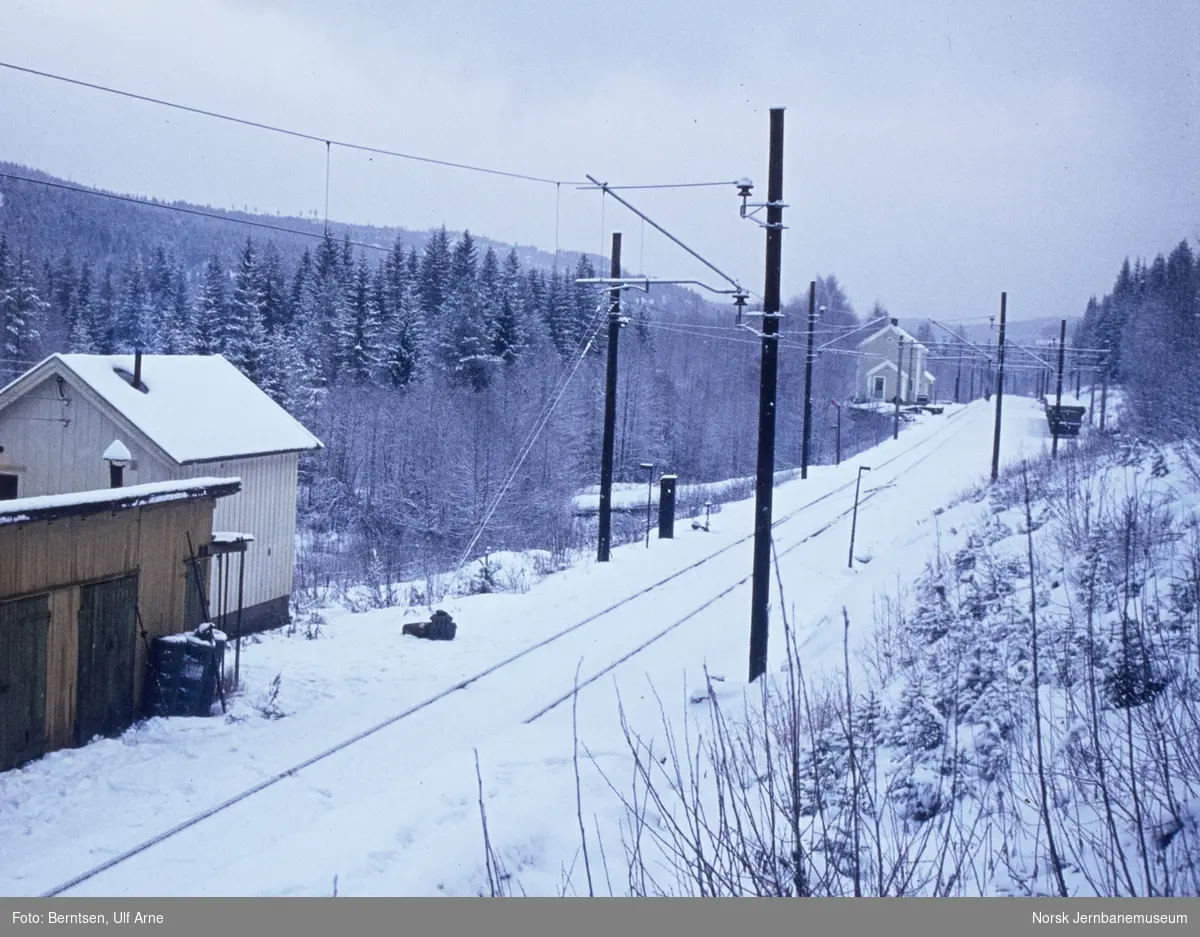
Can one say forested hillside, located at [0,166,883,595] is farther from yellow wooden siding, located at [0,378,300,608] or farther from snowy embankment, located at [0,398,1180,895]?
snowy embankment, located at [0,398,1180,895]

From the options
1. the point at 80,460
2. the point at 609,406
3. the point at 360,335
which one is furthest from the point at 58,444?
the point at 360,335

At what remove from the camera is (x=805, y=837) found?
18.2ft

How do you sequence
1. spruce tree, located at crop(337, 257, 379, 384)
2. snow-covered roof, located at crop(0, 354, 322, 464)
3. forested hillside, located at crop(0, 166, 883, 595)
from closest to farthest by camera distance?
snow-covered roof, located at crop(0, 354, 322, 464)
forested hillside, located at crop(0, 166, 883, 595)
spruce tree, located at crop(337, 257, 379, 384)

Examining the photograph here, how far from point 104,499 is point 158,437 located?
528 centimetres

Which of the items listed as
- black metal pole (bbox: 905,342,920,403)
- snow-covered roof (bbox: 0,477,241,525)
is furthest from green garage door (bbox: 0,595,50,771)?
black metal pole (bbox: 905,342,920,403)

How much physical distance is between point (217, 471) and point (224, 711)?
586 cm

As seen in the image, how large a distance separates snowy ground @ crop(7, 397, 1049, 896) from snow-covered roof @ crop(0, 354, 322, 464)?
3.29 metres

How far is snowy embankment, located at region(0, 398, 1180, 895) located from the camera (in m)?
6.54

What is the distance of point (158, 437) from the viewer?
14.6 m

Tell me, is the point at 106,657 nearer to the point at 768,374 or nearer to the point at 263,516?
the point at 263,516

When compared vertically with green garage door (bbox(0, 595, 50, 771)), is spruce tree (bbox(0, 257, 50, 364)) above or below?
above

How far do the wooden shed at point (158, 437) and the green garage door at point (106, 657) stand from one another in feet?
14.5

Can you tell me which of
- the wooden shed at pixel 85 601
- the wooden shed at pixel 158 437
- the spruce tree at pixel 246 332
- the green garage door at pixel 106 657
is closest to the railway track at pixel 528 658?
the wooden shed at pixel 85 601
